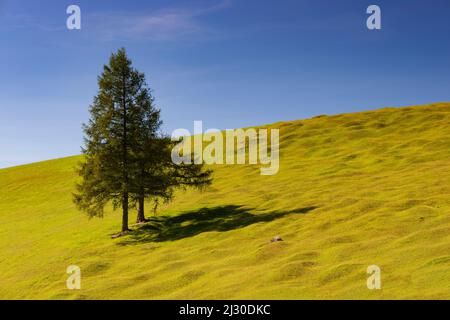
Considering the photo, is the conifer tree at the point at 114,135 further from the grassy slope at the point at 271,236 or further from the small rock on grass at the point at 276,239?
the small rock on grass at the point at 276,239

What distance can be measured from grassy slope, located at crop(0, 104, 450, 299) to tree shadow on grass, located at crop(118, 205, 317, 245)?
0.11 metres

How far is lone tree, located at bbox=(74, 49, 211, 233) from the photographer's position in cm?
3459

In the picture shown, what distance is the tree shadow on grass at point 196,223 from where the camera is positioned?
3309 centimetres

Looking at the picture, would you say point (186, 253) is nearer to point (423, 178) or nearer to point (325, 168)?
point (423, 178)

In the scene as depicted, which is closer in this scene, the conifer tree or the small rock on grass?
the small rock on grass

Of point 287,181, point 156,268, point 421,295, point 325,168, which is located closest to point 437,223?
point 421,295

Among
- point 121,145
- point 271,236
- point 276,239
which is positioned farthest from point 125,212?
point 276,239

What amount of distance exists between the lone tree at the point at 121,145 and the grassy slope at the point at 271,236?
11.4ft

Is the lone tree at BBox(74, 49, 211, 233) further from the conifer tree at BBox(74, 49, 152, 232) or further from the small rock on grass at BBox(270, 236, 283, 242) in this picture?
the small rock on grass at BBox(270, 236, 283, 242)

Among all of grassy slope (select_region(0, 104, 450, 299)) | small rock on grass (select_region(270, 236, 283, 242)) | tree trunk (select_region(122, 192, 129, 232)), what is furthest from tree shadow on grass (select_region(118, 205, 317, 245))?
small rock on grass (select_region(270, 236, 283, 242))

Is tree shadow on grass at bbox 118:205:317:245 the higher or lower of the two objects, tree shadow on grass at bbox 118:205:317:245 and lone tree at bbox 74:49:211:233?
the lower

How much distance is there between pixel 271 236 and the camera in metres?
28.9

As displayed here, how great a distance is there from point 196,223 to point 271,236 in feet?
28.9

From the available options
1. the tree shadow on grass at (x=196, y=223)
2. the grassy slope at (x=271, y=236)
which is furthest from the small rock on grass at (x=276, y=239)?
the tree shadow on grass at (x=196, y=223)
